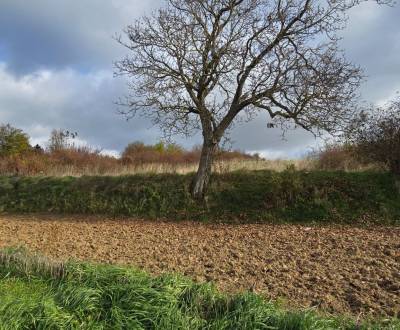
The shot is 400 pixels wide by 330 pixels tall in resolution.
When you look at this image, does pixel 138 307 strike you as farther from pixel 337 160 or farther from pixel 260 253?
pixel 337 160

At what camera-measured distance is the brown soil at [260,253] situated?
5.94m

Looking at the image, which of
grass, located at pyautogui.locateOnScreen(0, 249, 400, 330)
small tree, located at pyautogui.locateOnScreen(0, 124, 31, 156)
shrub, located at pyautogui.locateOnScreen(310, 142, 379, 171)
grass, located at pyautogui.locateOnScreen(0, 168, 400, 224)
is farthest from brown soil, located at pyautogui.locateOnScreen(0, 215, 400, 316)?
small tree, located at pyautogui.locateOnScreen(0, 124, 31, 156)

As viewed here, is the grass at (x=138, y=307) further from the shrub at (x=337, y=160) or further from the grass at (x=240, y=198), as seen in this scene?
the shrub at (x=337, y=160)

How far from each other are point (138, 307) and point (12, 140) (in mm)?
31610

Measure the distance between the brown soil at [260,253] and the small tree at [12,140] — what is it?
2203 centimetres

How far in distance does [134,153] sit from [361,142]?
21090 mm

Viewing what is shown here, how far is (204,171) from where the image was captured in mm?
13375

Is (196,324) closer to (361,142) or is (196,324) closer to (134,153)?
(361,142)

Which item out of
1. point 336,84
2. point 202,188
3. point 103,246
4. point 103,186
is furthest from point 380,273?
point 103,186

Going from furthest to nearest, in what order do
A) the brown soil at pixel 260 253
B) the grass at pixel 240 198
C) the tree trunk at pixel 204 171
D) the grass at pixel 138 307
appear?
the tree trunk at pixel 204 171 → the grass at pixel 240 198 → the brown soil at pixel 260 253 → the grass at pixel 138 307

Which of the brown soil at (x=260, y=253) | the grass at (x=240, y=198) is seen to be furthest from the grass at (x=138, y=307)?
the grass at (x=240, y=198)

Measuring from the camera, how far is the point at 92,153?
27000 millimetres

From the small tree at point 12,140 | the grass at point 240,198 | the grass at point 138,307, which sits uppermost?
the small tree at point 12,140

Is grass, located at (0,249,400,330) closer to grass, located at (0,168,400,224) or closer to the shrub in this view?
grass, located at (0,168,400,224)
